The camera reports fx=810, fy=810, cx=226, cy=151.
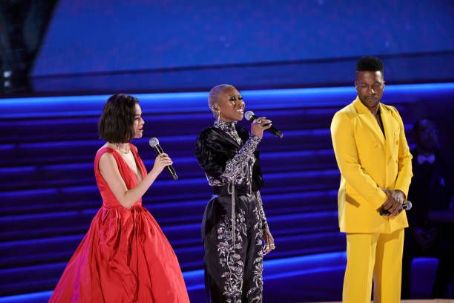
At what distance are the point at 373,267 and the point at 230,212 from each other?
0.77 m

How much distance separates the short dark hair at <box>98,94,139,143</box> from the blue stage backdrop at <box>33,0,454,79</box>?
5.33ft

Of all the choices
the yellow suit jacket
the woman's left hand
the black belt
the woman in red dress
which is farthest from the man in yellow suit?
the woman in red dress

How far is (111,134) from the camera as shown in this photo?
377 centimetres

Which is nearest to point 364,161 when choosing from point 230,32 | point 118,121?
point 118,121

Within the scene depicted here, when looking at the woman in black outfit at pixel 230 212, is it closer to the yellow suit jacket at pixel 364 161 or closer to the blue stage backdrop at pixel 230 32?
the yellow suit jacket at pixel 364 161

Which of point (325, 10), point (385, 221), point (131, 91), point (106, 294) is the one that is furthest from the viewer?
point (325, 10)

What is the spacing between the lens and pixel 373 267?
13.2ft

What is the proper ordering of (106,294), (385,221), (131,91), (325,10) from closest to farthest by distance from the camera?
(106,294) < (385,221) < (131,91) < (325,10)

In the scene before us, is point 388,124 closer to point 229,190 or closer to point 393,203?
point 393,203

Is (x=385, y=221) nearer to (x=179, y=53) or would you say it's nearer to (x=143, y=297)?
(x=143, y=297)

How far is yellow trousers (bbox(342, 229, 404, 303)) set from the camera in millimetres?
3934

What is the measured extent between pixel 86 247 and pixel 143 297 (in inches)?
14.0

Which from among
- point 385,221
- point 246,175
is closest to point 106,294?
point 246,175

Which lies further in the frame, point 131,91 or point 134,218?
point 131,91
